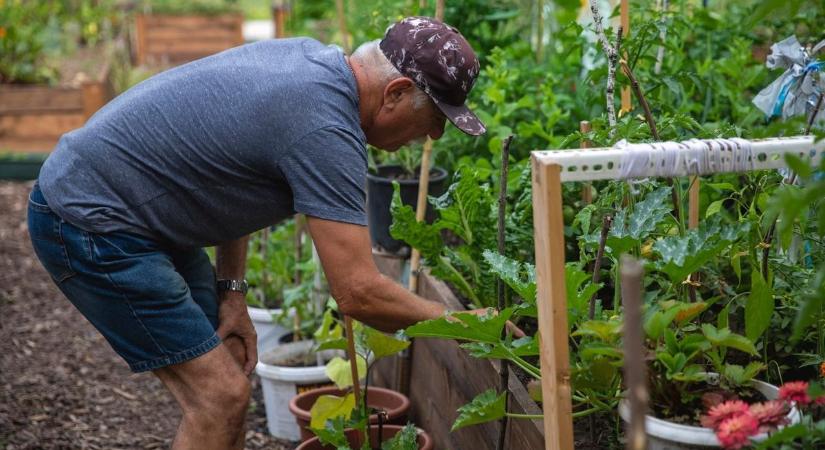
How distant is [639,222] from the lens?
203 cm

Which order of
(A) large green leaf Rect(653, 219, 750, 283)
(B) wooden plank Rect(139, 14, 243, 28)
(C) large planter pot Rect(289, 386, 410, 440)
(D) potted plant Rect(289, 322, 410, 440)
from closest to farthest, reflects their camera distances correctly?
1. (A) large green leaf Rect(653, 219, 750, 283)
2. (D) potted plant Rect(289, 322, 410, 440)
3. (C) large planter pot Rect(289, 386, 410, 440)
4. (B) wooden plank Rect(139, 14, 243, 28)

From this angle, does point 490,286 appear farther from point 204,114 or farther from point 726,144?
point 726,144

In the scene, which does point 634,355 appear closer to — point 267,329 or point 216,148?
point 216,148

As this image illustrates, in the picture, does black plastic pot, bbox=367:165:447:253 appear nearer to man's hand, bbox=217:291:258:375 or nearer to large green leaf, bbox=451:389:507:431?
man's hand, bbox=217:291:258:375

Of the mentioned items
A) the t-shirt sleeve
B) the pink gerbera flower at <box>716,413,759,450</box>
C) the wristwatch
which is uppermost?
the t-shirt sleeve

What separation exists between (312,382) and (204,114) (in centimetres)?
151

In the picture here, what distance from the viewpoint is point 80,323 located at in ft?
16.2

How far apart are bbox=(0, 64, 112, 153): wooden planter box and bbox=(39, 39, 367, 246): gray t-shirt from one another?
5.66m

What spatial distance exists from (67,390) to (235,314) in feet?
5.20

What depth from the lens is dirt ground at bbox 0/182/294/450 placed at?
3703 millimetres

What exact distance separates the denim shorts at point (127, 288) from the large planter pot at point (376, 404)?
0.88 meters

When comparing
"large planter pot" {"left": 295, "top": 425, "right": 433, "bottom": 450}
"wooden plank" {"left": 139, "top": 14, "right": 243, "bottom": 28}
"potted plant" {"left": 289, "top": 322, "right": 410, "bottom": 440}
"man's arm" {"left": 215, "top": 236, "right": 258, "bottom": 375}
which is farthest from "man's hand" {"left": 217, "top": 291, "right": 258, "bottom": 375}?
"wooden plank" {"left": 139, "top": 14, "right": 243, "bottom": 28}

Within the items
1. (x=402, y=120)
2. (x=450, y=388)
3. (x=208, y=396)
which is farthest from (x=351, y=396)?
(x=402, y=120)

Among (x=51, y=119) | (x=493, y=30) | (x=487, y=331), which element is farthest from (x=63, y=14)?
(x=487, y=331)
